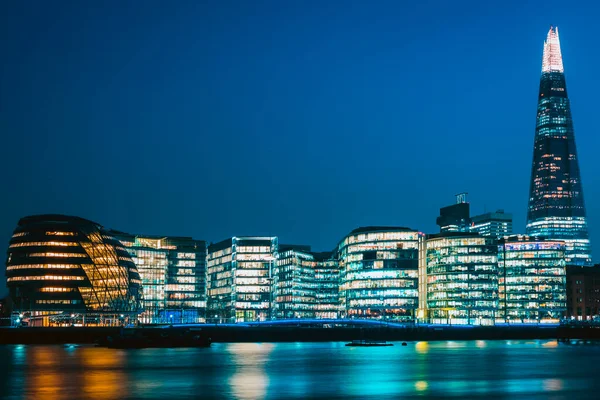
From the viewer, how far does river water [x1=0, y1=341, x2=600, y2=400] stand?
76.5 m

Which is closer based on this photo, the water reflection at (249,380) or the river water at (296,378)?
the water reflection at (249,380)

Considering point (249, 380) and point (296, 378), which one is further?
point (296, 378)

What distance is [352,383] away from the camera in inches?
3462

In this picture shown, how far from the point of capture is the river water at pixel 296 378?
3012 inches

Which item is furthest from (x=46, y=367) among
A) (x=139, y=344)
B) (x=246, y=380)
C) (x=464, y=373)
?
(x=139, y=344)

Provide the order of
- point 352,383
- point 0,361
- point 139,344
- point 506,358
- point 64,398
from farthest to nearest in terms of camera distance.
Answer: point 139,344, point 506,358, point 0,361, point 352,383, point 64,398

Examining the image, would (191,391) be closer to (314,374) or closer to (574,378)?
(314,374)

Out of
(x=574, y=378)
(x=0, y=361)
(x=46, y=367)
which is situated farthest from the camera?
(x=0, y=361)

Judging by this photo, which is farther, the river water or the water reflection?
the river water

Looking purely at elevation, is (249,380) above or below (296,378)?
above

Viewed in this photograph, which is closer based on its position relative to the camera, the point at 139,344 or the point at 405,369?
the point at 405,369

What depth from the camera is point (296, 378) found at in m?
94.8

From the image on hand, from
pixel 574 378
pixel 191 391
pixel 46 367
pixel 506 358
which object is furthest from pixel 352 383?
pixel 506 358

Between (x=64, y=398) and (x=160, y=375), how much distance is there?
2793 cm
